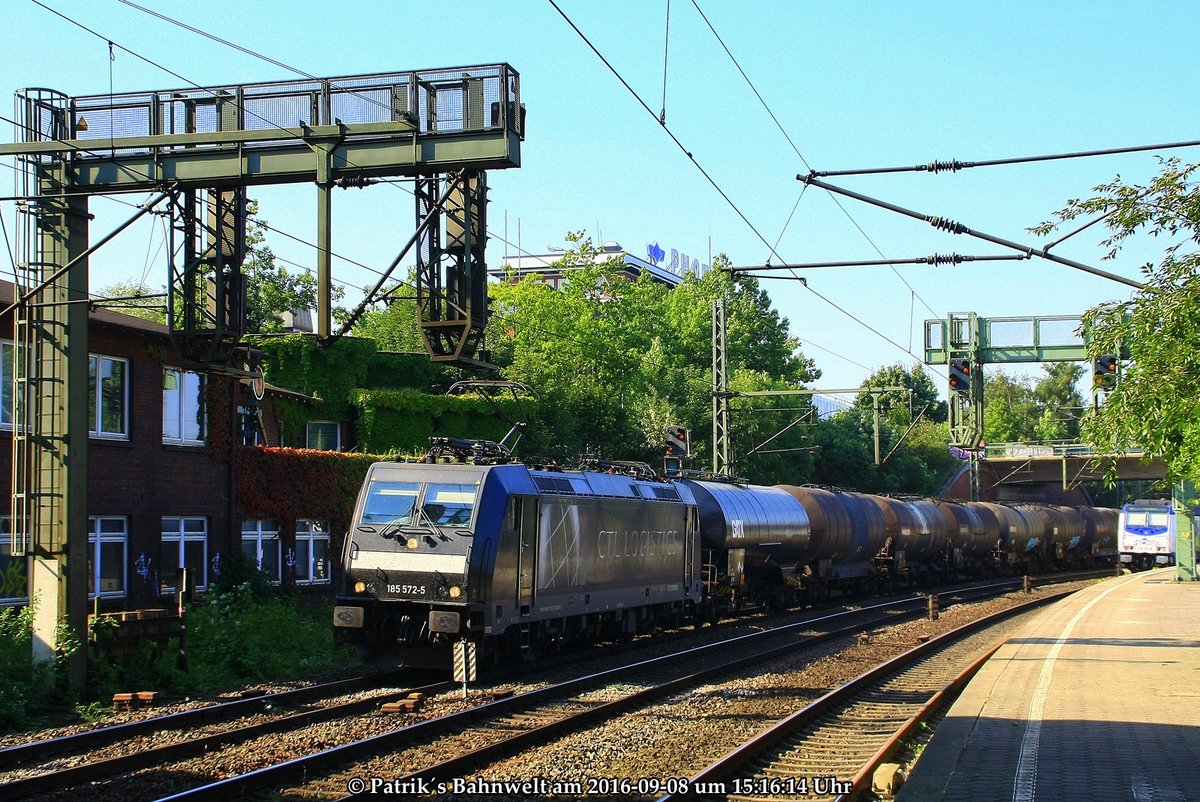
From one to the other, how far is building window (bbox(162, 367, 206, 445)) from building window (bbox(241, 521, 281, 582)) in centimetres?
245

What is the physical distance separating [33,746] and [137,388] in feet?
44.0

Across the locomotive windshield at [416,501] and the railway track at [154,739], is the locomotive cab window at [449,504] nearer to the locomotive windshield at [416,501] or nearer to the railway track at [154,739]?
the locomotive windshield at [416,501]

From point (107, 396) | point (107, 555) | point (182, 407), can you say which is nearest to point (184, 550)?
point (107, 555)

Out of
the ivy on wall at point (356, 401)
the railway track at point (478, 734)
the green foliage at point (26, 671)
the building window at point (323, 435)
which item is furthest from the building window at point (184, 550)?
the building window at point (323, 435)

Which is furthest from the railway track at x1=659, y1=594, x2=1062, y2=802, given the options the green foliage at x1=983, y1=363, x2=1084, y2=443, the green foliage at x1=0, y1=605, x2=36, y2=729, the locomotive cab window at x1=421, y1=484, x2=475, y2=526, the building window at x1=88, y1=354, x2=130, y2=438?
the green foliage at x1=983, y1=363, x2=1084, y2=443

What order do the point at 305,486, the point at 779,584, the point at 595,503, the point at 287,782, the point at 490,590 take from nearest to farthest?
the point at 287,782
the point at 490,590
the point at 595,503
the point at 305,486
the point at 779,584

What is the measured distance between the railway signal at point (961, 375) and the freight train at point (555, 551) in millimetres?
5176

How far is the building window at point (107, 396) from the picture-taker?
23141mm

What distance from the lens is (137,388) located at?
2406 cm

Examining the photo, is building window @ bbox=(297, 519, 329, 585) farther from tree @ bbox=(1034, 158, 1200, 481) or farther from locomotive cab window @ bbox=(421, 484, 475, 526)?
tree @ bbox=(1034, 158, 1200, 481)

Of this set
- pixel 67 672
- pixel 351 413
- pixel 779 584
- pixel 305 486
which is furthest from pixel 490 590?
pixel 351 413

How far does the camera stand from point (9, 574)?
830 inches

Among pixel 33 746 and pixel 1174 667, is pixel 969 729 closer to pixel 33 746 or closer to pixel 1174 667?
pixel 1174 667

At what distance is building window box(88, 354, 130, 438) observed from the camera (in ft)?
75.9
